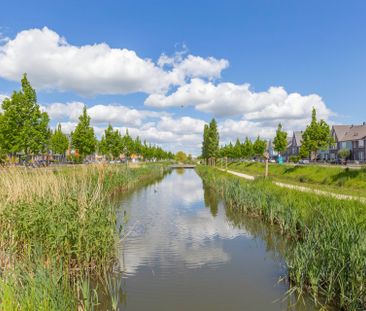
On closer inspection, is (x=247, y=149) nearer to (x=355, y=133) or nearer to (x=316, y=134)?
(x=355, y=133)

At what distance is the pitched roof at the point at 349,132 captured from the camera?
2537 inches

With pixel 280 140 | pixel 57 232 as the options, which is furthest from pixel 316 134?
pixel 57 232

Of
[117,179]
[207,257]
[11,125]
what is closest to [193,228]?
[207,257]

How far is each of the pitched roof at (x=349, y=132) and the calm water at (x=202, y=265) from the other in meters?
59.7

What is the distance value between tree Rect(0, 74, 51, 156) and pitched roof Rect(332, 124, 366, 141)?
5995 cm

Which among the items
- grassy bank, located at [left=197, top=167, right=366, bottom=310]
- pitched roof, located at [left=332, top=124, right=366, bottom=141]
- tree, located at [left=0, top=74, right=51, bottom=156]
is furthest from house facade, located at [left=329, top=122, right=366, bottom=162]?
grassy bank, located at [left=197, top=167, right=366, bottom=310]

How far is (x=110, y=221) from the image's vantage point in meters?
8.65

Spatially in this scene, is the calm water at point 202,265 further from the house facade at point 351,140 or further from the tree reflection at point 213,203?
the house facade at point 351,140

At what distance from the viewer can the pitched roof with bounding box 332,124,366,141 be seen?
211 feet

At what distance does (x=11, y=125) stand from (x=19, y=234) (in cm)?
2461

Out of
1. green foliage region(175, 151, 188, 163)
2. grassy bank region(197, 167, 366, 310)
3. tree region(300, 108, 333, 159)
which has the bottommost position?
grassy bank region(197, 167, 366, 310)

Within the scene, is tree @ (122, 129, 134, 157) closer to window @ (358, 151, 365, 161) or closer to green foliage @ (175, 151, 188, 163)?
window @ (358, 151, 365, 161)

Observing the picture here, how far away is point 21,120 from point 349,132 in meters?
68.3

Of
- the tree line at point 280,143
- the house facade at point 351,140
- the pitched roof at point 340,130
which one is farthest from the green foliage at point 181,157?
the pitched roof at point 340,130
